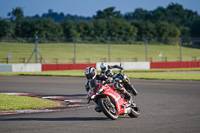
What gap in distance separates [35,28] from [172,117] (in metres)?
43.7

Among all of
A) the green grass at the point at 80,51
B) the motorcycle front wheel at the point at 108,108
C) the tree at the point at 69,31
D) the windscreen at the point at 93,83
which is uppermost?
the tree at the point at 69,31

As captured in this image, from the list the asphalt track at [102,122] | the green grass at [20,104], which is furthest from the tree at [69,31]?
the asphalt track at [102,122]

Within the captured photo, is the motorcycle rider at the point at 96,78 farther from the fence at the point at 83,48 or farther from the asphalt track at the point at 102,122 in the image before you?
the fence at the point at 83,48

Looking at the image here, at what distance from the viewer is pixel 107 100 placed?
816 cm

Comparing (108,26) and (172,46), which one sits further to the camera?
(108,26)

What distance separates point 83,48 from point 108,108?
34.3 meters

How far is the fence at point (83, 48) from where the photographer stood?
1330 inches

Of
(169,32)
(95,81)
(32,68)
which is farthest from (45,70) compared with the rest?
(169,32)

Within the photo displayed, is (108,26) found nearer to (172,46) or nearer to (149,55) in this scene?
(149,55)

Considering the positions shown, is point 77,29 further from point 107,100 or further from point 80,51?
point 107,100

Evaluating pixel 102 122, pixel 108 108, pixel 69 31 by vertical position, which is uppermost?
pixel 69 31

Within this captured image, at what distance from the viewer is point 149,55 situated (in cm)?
4822

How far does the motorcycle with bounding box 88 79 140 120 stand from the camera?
8.11 m

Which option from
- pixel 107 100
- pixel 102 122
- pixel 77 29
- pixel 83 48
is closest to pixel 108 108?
pixel 107 100
